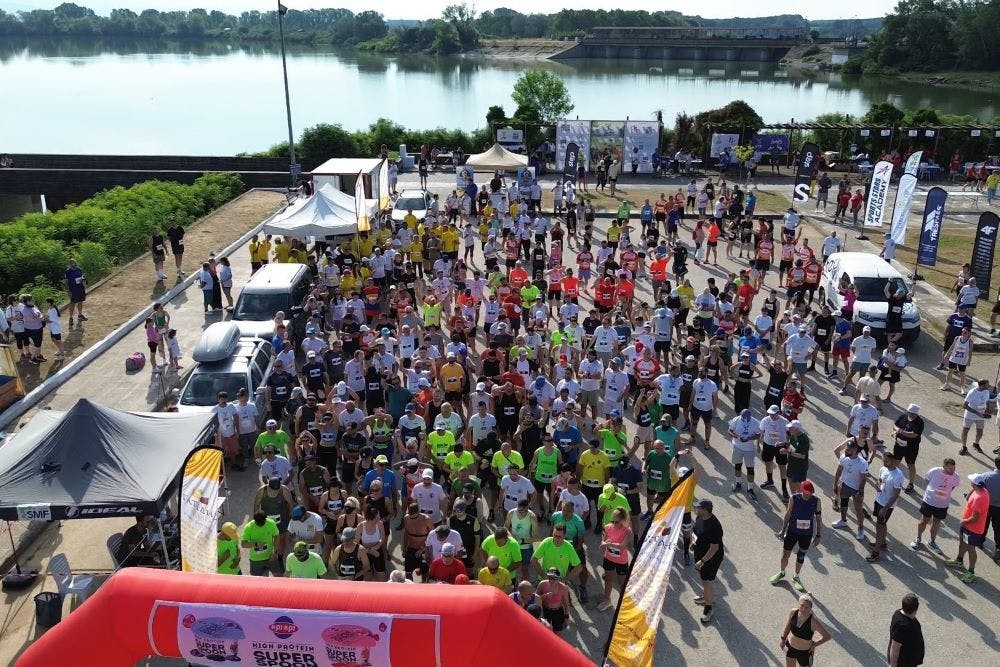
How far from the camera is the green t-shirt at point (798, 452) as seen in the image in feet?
35.4

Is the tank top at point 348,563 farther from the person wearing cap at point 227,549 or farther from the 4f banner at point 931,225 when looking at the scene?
the 4f banner at point 931,225

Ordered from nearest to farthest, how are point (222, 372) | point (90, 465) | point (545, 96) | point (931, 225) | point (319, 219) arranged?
point (90, 465), point (222, 372), point (319, 219), point (931, 225), point (545, 96)

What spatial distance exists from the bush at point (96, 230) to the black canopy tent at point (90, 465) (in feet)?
41.0

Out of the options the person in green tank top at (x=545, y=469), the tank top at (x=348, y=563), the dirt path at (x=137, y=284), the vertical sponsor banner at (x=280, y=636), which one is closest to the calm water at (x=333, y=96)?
the dirt path at (x=137, y=284)

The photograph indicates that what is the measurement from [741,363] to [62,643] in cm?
1033

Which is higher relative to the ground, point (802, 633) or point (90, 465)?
point (90, 465)

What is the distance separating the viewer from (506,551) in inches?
337

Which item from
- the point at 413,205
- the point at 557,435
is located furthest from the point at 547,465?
the point at 413,205

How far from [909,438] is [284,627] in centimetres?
933

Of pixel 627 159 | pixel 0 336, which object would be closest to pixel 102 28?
pixel 627 159

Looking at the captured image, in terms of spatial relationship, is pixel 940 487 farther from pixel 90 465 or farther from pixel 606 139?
pixel 606 139

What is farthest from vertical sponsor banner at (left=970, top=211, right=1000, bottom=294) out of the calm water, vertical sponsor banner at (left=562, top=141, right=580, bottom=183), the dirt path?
the calm water

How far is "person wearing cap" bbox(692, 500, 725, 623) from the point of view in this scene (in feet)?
28.9

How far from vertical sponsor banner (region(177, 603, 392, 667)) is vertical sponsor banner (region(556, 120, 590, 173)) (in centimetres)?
3088
